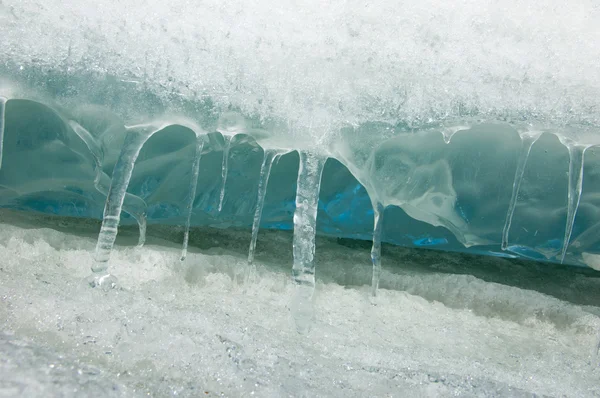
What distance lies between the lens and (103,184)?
1.63 m

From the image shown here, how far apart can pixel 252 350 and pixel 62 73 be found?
0.85 meters

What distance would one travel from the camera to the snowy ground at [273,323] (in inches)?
44.9

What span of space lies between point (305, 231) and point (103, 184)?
629 millimetres

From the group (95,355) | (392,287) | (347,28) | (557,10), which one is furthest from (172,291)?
(557,10)

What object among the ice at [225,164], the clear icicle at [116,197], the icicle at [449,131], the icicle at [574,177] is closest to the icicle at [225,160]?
the ice at [225,164]

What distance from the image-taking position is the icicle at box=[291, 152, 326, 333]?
147 cm

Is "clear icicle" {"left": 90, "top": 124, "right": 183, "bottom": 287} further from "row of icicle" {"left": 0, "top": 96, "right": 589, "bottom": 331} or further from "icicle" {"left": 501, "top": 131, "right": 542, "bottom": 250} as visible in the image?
"icicle" {"left": 501, "top": 131, "right": 542, "bottom": 250}

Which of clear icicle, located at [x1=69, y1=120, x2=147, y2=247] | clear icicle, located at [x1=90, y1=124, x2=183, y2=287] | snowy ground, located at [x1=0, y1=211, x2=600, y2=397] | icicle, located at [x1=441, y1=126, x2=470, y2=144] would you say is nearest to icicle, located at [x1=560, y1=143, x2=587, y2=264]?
icicle, located at [x1=441, y1=126, x2=470, y2=144]

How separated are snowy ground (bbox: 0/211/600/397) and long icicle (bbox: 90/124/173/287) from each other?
79 mm

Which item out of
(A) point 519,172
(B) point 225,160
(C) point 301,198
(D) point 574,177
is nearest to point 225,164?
(B) point 225,160

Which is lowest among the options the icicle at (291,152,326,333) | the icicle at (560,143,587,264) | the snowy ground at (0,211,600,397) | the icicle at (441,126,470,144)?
the snowy ground at (0,211,600,397)

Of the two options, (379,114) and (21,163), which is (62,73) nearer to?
(21,163)

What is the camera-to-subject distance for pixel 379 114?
1441 mm

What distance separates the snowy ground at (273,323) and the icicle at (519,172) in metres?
0.32
